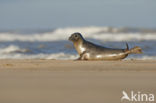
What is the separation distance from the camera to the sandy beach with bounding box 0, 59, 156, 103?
6293 mm

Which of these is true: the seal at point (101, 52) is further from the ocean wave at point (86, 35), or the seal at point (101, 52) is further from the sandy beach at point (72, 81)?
the ocean wave at point (86, 35)

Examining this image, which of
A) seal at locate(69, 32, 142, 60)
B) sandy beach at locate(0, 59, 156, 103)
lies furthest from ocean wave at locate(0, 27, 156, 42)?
sandy beach at locate(0, 59, 156, 103)

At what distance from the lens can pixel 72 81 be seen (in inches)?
291

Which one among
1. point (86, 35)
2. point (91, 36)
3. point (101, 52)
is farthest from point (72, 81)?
point (86, 35)

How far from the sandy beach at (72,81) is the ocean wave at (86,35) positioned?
1812 centimetres

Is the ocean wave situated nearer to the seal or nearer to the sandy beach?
the seal

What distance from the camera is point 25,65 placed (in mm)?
9555

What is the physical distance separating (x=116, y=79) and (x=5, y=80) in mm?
1650

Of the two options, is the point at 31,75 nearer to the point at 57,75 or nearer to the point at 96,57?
the point at 57,75

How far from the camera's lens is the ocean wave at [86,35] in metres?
28.2

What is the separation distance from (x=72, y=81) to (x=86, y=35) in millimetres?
23214

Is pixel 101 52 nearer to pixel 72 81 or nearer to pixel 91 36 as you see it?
pixel 72 81

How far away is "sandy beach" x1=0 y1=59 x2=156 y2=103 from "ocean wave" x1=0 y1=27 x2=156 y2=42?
59.4ft

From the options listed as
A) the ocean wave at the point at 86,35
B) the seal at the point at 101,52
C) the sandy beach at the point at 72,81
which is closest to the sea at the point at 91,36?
the ocean wave at the point at 86,35
